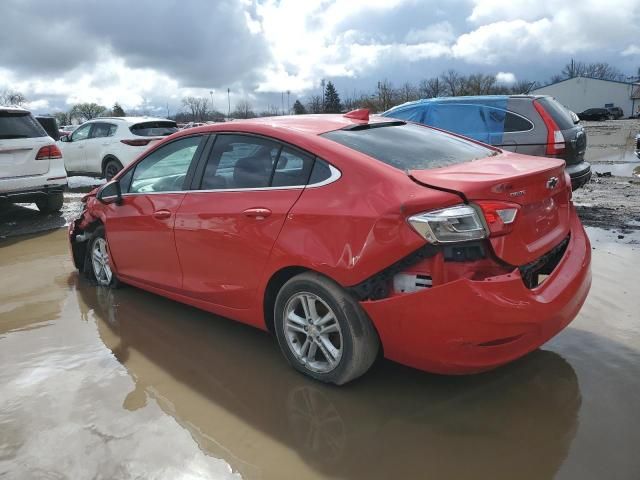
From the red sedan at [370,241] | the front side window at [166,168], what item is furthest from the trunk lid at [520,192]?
the front side window at [166,168]

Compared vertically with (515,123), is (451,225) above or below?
below

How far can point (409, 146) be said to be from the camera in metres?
3.30

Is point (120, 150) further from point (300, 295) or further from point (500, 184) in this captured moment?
point (500, 184)

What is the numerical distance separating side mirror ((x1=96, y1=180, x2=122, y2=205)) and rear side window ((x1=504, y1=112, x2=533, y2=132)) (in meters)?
5.31

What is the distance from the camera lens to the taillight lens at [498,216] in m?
2.57

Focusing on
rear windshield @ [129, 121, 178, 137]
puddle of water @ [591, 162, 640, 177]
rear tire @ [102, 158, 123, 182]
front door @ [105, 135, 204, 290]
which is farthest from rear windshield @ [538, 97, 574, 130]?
rear tire @ [102, 158, 123, 182]

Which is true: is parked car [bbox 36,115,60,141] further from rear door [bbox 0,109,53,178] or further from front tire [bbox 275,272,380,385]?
front tire [bbox 275,272,380,385]

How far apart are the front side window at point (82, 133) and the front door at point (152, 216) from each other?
8.97m

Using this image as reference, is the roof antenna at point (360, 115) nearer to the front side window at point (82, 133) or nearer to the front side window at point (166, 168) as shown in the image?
the front side window at point (166, 168)

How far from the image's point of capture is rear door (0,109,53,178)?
7824 millimetres

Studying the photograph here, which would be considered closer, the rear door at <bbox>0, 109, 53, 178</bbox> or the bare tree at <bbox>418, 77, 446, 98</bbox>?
the rear door at <bbox>0, 109, 53, 178</bbox>

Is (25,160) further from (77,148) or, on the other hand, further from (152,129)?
(77,148)

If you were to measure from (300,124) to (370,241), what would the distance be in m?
1.21

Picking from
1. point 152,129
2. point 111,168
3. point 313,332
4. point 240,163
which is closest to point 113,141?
point 111,168
